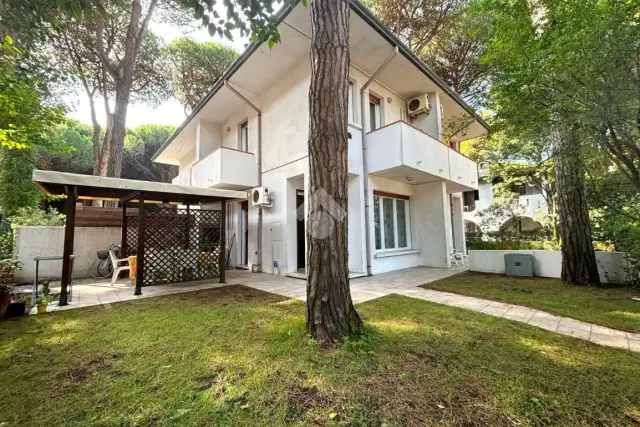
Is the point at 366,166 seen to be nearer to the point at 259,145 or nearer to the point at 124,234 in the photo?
the point at 259,145

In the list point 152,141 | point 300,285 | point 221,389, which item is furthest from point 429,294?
point 152,141

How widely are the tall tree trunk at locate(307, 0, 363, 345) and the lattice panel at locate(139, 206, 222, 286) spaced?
5.47 m

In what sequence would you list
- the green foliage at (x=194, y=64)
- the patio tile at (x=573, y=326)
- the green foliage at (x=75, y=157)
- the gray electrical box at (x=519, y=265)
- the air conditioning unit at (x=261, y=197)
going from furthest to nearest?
the green foliage at (x=75, y=157) < the green foliage at (x=194, y=64) < the air conditioning unit at (x=261, y=197) < the gray electrical box at (x=519, y=265) < the patio tile at (x=573, y=326)

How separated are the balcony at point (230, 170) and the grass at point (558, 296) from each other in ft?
22.5

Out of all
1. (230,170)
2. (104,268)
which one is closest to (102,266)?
(104,268)

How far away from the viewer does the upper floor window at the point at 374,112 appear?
940 centimetres

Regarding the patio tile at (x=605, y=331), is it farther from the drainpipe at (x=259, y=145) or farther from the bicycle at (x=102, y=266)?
the bicycle at (x=102, y=266)

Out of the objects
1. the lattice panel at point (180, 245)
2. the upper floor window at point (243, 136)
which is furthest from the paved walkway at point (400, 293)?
the upper floor window at point (243, 136)

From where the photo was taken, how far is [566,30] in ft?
13.3

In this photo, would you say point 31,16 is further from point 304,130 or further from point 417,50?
point 417,50

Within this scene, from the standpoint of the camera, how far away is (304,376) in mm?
2459

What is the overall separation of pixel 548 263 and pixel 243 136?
11.6m

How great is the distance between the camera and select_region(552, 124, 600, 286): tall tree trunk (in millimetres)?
6336

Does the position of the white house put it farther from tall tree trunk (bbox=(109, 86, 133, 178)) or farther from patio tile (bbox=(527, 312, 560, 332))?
patio tile (bbox=(527, 312, 560, 332))
